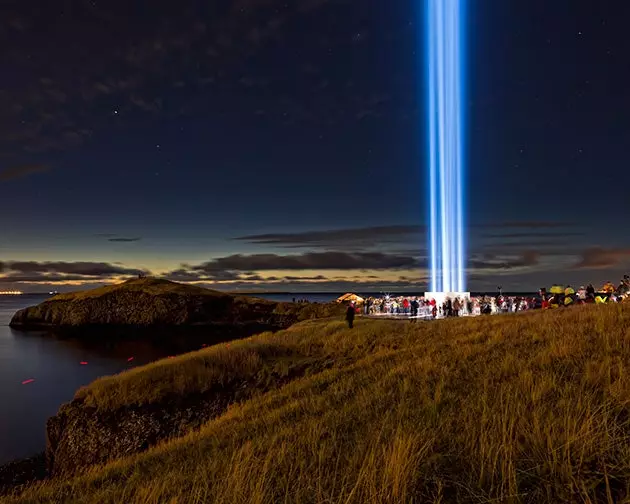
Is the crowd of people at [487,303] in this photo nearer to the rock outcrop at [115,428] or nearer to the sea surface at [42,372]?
the rock outcrop at [115,428]

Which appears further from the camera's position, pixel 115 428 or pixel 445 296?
pixel 445 296

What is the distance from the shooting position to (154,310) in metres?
89.1

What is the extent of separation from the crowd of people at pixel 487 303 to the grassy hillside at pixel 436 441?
64.4 ft

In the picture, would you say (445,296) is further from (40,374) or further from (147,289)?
(147,289)

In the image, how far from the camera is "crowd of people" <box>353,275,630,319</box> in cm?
2958

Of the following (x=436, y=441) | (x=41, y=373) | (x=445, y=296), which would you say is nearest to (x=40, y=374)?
(x=41, y=373)

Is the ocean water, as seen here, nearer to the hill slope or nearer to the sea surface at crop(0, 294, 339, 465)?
the sea surface at crop(0, 294, 339, 465)

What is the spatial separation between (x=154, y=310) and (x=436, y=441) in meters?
91.2

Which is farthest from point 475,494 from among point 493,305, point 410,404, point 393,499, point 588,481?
point 493,305

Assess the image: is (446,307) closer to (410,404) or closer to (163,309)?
(410,404)

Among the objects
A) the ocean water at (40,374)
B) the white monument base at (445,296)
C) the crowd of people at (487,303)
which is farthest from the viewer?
the white monument base at (445,296)

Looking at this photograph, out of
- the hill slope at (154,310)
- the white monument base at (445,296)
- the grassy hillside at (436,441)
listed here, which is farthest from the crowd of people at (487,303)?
the hill slope at (154,310)

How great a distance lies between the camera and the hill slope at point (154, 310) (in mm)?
86812

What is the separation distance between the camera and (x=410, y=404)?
23.9 feet
